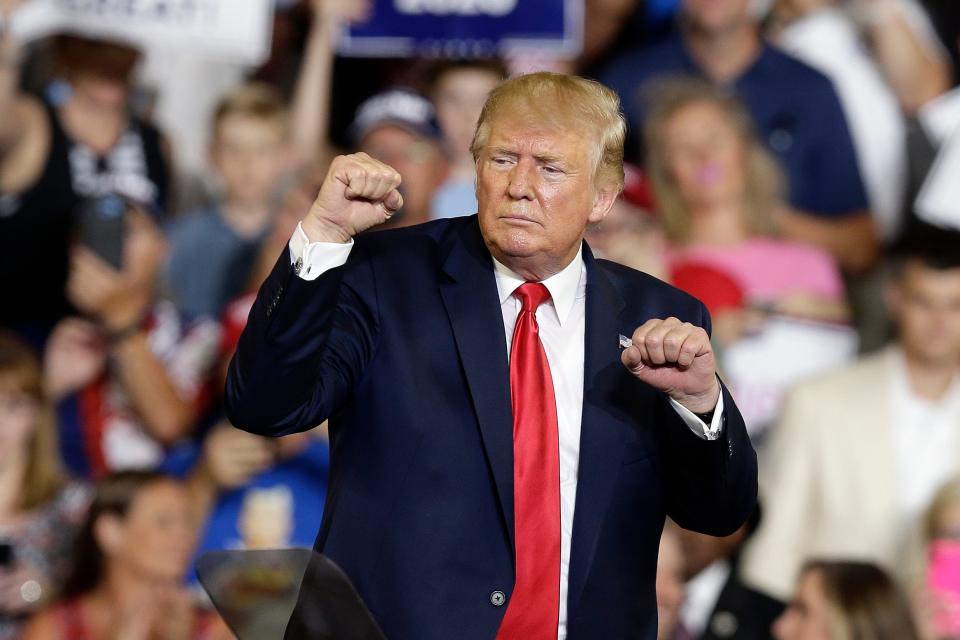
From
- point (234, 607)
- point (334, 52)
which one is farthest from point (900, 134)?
point (234, 607)

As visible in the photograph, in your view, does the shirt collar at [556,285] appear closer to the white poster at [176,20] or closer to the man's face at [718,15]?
the white poster at [176,20]

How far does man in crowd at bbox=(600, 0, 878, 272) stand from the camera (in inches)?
195

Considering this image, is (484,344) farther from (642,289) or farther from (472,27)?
(472,27)

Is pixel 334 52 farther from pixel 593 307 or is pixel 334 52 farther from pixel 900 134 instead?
pixel 593 307

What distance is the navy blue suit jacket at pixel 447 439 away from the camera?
1.83 metres

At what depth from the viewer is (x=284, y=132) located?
5078 mm

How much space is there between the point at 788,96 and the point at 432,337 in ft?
10.9

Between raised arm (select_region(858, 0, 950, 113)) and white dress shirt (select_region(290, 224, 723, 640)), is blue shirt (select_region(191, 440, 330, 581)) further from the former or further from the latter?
white dress shirt (select_region(290, 224, 723, 640))

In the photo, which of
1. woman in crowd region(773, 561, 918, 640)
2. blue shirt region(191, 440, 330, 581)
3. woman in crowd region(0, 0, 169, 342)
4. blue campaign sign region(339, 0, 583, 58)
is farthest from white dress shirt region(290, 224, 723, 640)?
woman in crowd region(0, 0, 169, 342)

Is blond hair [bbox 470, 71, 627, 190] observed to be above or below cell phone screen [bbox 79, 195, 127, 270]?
above

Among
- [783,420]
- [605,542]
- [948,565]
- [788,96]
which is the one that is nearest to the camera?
[605,542]

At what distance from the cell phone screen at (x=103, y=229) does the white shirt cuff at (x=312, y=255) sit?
308 centimetres

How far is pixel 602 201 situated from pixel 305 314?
44 cm

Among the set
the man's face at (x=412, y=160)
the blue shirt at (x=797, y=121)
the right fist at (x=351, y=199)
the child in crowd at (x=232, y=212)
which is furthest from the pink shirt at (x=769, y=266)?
the right fist at (x=351, y=199)
